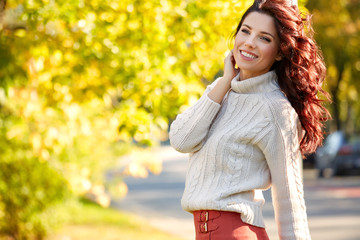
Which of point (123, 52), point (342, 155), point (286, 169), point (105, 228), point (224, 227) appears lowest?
point (342, 155)

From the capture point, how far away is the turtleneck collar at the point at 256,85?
8.32 ft

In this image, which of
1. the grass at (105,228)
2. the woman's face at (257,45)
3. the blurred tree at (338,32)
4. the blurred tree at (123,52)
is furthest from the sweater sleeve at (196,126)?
the blurred tree at (338,32)

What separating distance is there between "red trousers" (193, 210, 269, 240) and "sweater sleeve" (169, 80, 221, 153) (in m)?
0.28

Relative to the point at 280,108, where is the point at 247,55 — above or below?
above

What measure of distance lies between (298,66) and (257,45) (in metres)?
0.19

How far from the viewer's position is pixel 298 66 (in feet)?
8.27

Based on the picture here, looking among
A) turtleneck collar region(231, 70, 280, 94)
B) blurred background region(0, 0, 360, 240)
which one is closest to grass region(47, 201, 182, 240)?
blurred background region(0, 0, 360, 240)

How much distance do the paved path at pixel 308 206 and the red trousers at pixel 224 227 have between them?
16.9 ft

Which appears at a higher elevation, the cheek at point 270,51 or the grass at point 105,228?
the cheek at point 270,51

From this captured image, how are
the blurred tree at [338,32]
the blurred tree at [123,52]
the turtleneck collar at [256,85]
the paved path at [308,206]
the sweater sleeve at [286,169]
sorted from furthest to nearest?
the blurred tree at [338,32] → the paved path at [308,206] → the blurred tree at [123,52] → the turtleneck collar at [256,85] → the sweater sleeve at [286,169]

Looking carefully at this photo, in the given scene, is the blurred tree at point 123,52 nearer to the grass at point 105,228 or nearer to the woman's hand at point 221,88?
the woman's hand at point 221,88

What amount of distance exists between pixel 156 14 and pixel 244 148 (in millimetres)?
2404

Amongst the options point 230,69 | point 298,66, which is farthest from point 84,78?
point 298,66

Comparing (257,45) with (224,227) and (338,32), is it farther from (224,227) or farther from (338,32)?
(338,32)
